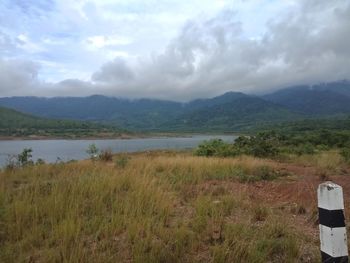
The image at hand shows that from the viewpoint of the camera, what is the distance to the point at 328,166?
13.8 meters

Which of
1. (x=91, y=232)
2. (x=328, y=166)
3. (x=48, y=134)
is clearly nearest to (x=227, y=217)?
→ (x=91, y=232)

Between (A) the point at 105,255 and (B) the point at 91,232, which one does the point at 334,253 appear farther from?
(B) the point at 91,232

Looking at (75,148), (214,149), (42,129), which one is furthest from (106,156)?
(42,129)

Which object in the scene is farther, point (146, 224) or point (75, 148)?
point (75, 148)

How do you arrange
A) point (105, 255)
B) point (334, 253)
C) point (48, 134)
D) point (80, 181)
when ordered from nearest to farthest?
point (334, 253), point (105, 255), point (80, 181), point (48, 134)

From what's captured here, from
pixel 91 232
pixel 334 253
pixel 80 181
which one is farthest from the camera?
pixel 80 181

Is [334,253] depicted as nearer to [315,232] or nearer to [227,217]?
[315,232]

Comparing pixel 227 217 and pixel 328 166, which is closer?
pixel 227 217

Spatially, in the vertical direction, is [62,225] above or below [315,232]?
above

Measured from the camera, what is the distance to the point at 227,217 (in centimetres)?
552

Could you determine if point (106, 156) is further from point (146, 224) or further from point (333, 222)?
point (333, 222)

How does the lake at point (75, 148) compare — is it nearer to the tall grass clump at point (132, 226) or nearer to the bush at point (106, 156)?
the bush at point (106, 156)

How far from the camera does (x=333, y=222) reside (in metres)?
3.35

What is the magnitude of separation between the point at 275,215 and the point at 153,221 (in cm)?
206
